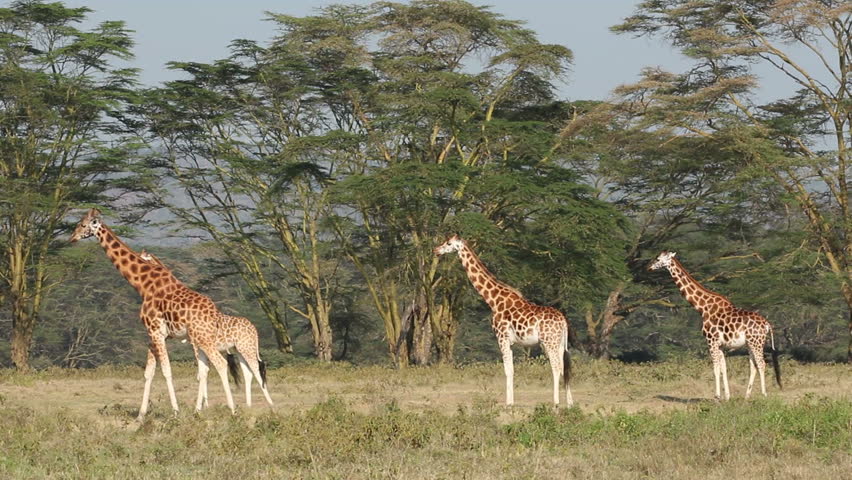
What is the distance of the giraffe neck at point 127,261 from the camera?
54.5ft

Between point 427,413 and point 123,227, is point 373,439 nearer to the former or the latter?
point 427,413

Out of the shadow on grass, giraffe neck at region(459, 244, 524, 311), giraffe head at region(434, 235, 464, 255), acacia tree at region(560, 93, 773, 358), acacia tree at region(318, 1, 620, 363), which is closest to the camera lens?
giraffe neck at region(459, 244, 524, 311)

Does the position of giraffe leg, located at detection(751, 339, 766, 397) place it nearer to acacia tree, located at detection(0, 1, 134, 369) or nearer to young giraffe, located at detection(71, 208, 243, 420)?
young giraffe, located at detection(71, 208, 243, 420)

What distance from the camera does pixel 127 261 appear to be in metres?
16.8

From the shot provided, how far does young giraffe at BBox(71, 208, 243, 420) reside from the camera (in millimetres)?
15984

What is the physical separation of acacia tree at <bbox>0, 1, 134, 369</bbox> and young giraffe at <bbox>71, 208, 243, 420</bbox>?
49.9 ft

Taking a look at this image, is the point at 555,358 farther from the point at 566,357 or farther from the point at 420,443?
the point at 420,443

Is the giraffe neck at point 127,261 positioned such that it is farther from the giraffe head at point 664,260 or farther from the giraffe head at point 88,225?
the giraffe head at point 664,260

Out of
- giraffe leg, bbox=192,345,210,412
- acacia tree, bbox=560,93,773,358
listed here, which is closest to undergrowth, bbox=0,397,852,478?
giraffe leg, bbox=192,345,210,412

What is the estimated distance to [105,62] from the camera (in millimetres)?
34344

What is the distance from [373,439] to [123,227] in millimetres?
22086

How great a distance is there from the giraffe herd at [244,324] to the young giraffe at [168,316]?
0.01 meters

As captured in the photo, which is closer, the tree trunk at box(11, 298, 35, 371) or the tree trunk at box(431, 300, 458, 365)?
the tree trunk at box(11, 298, 35, 371)

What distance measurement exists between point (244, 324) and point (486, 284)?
11.5ft
